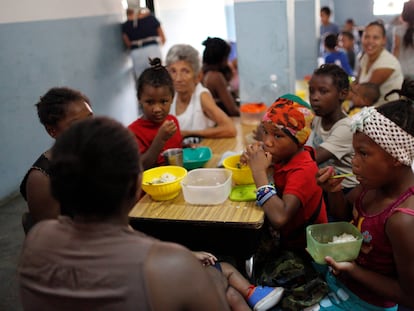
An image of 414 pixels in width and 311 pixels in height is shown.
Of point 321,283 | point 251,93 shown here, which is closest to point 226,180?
point 321,283

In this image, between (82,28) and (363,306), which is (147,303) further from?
(82,28)

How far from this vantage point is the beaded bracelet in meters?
1.75

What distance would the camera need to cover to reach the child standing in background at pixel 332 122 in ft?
7.77

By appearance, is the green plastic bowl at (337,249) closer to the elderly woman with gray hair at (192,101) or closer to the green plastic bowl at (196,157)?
the green plastic bowl at (196,157)

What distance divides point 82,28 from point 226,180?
146 inches

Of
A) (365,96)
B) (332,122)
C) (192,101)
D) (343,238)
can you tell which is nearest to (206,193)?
(343,238)

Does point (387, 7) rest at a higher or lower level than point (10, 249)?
higher

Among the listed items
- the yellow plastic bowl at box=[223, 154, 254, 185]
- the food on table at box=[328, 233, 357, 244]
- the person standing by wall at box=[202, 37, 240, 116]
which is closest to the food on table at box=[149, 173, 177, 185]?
the yellow plastic bowl at box=[223, 154, 254, 185]

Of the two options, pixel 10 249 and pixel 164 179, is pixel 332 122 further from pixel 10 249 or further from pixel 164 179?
pixel 10 249

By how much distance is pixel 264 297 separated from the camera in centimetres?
166

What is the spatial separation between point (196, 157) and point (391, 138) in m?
1.28

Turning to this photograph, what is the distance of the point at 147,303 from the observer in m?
0.89

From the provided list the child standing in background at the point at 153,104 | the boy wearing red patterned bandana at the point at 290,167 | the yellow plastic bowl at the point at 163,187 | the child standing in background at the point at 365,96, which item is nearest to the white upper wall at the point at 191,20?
the child standing in background at the point at 365,96

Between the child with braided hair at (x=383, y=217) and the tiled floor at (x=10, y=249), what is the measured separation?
1914 mm
